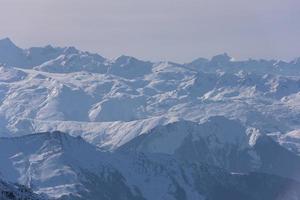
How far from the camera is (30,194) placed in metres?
158

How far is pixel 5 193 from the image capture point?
474 feet

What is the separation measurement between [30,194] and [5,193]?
14135 millimetres

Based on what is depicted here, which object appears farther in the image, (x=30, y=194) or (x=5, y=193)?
(x=30, y=194)
